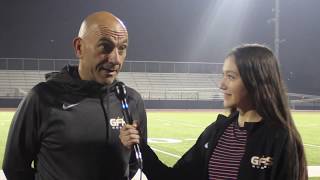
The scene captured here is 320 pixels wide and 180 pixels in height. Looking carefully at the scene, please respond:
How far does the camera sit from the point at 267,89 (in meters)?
2.29

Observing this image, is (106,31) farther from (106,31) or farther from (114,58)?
(114,58)

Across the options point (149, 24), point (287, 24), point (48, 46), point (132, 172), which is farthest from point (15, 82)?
point (132, 172)

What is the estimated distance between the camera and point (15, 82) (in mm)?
32219

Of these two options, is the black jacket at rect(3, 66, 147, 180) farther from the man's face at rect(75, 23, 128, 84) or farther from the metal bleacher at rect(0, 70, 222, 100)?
the metal bleacher at rect(0, 70, 222, 100)

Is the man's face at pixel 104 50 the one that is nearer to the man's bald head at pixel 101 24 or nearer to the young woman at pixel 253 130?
the man's bald head at pixel 101 24

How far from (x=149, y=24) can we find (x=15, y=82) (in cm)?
956

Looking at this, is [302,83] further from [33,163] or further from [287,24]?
[33,163]

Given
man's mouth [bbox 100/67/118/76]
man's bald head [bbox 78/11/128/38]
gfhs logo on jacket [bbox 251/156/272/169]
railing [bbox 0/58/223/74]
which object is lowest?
railing [bbox 0/58/223/74]

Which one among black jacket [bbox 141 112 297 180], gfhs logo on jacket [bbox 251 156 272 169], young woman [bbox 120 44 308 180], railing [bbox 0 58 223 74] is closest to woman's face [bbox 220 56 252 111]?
young woman [bbox 120 44 308 180]

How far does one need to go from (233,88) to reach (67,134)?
787mm

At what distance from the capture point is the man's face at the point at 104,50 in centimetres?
228

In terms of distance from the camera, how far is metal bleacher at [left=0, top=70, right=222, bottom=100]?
31.9 m

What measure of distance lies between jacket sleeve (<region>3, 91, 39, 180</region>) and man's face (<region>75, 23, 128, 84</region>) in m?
0.30

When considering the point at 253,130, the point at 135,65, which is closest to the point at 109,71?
the point at 253,130
